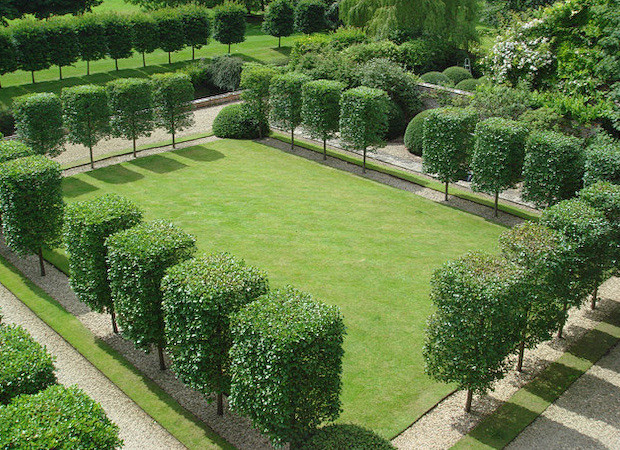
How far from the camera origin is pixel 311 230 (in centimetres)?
2864

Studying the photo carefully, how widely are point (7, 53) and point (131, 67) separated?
12.1 metres

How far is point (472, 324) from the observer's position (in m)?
16.4

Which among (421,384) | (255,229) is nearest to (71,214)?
(255,229)

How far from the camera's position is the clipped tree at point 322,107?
3681 cm

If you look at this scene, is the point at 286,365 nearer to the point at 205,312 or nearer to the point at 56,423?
the point at 205,312

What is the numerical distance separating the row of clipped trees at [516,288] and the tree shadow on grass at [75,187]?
859 inches

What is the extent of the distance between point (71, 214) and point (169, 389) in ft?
22.9

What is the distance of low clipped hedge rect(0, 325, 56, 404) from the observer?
14227 mm

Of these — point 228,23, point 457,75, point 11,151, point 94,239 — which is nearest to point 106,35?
point 228,23

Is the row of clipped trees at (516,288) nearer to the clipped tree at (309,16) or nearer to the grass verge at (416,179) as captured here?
the grass verge at (416,179)

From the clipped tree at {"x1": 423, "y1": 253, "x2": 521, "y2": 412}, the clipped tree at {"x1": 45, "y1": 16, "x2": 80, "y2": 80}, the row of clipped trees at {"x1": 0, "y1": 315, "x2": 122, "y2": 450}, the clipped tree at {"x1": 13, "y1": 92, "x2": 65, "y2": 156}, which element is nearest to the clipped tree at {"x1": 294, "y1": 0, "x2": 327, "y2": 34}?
the clipped tree at {"x1": 45, "y1": 16, "x2": 80, "y2": 80}

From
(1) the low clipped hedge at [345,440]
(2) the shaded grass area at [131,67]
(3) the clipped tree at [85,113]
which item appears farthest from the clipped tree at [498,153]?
(2) the shaded grass area at [131,67]

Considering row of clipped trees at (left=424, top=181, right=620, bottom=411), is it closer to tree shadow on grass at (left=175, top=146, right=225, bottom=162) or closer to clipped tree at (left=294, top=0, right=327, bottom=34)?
tree shadow on grass at (left=175, top=146, right=225, bottom=162)

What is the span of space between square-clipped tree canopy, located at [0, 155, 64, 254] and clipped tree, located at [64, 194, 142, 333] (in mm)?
3751
